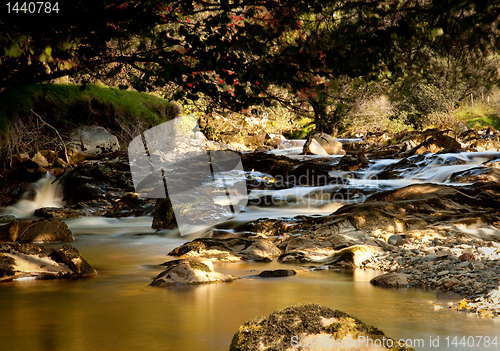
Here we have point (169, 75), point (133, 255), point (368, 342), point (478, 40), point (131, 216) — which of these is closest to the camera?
point (368, 342)

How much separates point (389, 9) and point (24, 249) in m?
4.87

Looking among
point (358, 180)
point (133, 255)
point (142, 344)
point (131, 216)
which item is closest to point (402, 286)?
point (142, 344)

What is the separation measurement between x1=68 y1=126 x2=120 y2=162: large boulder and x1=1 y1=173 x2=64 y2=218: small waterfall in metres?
2.16

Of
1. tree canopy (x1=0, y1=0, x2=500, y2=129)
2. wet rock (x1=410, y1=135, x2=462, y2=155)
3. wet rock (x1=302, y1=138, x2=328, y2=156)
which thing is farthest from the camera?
wet rock (x1=302, y1=138, x2=328, y2=156)

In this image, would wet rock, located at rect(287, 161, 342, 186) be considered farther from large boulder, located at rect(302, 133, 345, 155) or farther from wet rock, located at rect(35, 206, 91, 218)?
wet rock, located at rect(35, 206, 91, 218)

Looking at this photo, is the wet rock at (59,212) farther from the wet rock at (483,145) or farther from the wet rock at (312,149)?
the wet rock at (483,145)

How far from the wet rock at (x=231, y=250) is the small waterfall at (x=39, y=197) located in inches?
270

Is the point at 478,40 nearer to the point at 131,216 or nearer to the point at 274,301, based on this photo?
the point at 274,301

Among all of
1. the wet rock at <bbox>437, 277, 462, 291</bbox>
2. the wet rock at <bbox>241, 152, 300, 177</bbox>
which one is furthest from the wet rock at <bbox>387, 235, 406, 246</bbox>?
the wet rock at <bbox>241, 152, 300, 177</bbox>

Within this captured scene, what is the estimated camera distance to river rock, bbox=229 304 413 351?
91.8 inches

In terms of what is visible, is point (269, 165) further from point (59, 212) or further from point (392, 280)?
point (392, 280)

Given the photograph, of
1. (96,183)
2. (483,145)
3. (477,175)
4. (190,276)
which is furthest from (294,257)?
(483,145)

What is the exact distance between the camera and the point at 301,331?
2.38 meters

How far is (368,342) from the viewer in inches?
92.3
